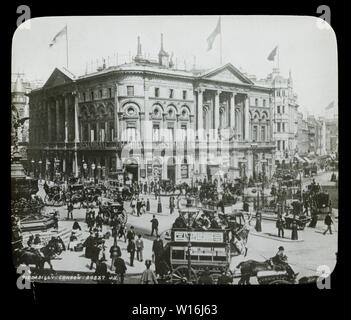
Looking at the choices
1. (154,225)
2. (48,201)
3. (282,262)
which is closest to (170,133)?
(154,225)

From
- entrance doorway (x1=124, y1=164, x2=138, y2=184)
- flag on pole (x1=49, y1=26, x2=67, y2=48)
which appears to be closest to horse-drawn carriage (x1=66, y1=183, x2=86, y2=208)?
entrance doorway (x1=124, y1=164, x2=138, y2=184)

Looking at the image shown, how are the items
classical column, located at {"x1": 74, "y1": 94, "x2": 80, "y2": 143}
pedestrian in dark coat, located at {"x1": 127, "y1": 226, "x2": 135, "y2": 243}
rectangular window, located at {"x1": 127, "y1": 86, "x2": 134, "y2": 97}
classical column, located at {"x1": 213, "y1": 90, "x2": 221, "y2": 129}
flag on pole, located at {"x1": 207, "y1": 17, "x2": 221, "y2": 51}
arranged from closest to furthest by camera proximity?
flag on pole, located at {"x1": 207, "y1": 17, "x2": 221, "y2": 51}
pedestrian in dark coat, located at {"x1": 127, "y1": 226, "x2": 135, "y2": 243}
rectangular window, located at {"x1": 127, "y1": 86, "x2": 134, "y2": 97}
classical column, located at {"x1": 213, "y1": 90, "x2": 221, "y2": 129}
classical column, located at {"x1": 74, "y1": 94, "x2": 80, "y2": 143}

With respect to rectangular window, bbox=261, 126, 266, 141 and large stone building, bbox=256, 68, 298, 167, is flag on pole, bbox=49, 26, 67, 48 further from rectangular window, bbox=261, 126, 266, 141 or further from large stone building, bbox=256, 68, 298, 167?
rectangular window, bbox=261, 126, 266, 141

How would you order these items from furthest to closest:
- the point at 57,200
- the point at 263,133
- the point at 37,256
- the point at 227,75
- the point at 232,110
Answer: the point at 263,133 < the point at 232,110 < the point at 57,200 < the point at 227,75 < the point at 37,256

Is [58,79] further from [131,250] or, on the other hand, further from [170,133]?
[131,250]
